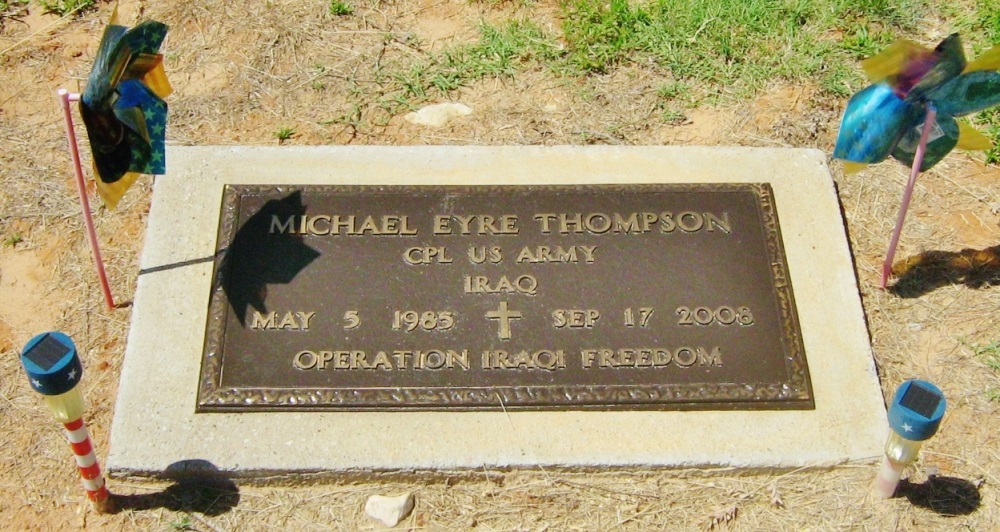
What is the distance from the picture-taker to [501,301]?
4.32 metres

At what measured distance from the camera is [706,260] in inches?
175

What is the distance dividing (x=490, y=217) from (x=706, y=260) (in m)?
0.90

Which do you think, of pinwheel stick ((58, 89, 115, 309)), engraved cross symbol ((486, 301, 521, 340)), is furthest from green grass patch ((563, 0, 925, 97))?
pinwheel stick ((58, 89, 115, 309))

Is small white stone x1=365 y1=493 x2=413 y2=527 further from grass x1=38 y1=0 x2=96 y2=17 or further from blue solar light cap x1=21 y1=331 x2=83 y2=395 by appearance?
grass x1=38 y1=0 x2=96 y2=17

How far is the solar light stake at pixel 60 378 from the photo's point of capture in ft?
11.4

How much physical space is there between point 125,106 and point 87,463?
4.18 ft

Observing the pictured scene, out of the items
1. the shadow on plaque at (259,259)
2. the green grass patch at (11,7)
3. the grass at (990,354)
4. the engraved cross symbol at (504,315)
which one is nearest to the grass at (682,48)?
the shadow on plaque at (259,259)

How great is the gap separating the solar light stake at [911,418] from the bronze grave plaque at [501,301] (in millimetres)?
432

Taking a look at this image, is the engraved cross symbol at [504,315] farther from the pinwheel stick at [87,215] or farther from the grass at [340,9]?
the grass at [340,9]

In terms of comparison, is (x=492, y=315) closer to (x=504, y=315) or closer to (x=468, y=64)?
(x=504, y=315)

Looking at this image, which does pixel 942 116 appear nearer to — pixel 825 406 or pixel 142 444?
pixel 825 406

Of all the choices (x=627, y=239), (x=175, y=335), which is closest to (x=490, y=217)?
(x=627, y=239)

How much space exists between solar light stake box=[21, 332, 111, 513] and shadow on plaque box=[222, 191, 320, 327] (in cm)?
78

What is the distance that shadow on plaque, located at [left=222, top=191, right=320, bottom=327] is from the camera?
170 inches
